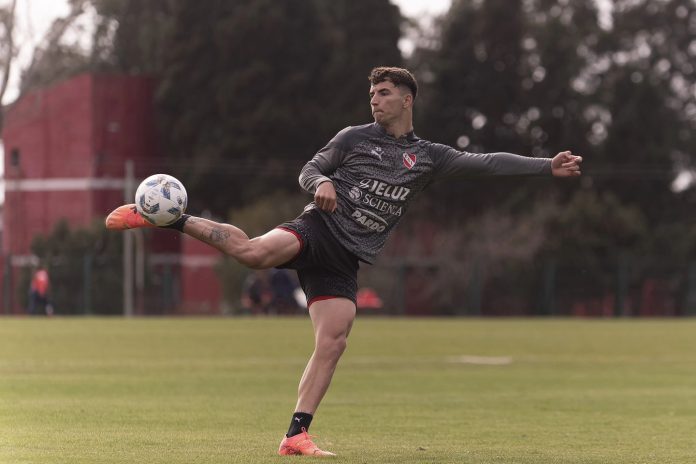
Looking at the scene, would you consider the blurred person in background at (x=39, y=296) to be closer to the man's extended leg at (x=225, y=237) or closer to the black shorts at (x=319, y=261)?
the black shorts at (x=319, y=261)

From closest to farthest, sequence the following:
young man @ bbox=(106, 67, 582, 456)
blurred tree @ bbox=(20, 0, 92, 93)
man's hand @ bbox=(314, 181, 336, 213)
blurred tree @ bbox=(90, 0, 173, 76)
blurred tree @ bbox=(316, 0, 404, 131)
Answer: man's hand @ bbox=(314, 181, 336, 213) < young man @ bbox=(106, 67, 582, 456) < blurred tree @ bbox=(20, 0, 92, 93) < blurred tree @ bbox=(316, 0, 404, 131) < blurred tree @ bbox=(90, 0, 173, 76)

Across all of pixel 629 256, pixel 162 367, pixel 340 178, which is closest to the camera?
pixel 340 178

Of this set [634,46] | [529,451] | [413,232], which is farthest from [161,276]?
[529,451]

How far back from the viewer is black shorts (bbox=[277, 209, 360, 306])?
925 cm

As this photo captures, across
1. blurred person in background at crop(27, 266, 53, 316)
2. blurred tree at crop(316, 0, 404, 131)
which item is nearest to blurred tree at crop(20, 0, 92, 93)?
blurred person in background at crop(27, 266, 53, 316)

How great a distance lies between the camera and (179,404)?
1409cm

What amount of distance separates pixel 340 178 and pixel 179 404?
5.26 meters

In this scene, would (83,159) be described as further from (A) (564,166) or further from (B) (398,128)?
(A) (564,166)

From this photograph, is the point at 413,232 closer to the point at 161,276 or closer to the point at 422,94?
the point at 422,94

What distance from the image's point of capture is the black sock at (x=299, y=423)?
9141 millimetres

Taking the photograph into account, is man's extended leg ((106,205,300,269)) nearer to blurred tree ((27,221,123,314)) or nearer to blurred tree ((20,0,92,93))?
blurred tree ((20,0,92,93))

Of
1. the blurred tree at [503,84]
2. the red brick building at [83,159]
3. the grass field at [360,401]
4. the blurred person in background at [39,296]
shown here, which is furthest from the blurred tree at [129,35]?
the grass field at [360,401]

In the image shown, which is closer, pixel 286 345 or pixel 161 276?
pixel 286 345

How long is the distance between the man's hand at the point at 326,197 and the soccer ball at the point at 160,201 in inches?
31.6
